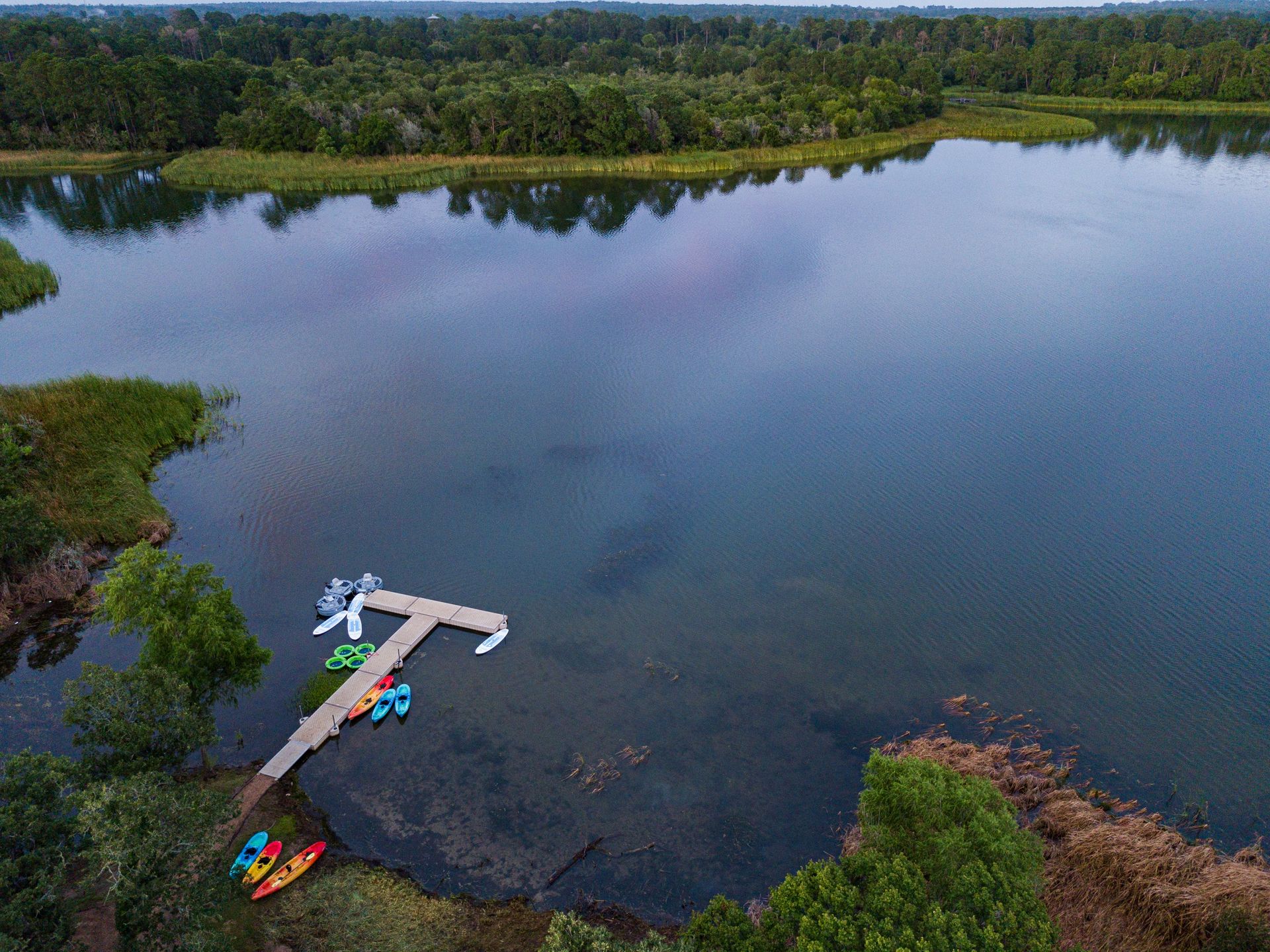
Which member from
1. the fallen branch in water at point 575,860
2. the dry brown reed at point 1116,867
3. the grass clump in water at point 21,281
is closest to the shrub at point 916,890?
the dry brown reed at point 1116,867

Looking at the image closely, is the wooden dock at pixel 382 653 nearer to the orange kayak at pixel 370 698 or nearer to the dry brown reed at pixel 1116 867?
the orange kayak at pixel 370 698

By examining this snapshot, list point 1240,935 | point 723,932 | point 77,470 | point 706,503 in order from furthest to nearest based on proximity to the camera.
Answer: point 706,503 < point 77,470 < point 1240,935 < point 723,932

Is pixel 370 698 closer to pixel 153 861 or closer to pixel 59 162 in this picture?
pixel 153 861

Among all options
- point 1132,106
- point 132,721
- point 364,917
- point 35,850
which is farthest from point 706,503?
point 1132,106

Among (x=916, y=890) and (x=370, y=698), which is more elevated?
(x=916, y=890)

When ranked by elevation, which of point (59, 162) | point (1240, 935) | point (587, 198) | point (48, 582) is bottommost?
point (1240, 935)

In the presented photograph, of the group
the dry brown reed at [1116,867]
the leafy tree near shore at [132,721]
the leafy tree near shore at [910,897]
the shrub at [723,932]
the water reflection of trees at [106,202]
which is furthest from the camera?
the water reflection of trees at [106,202]
